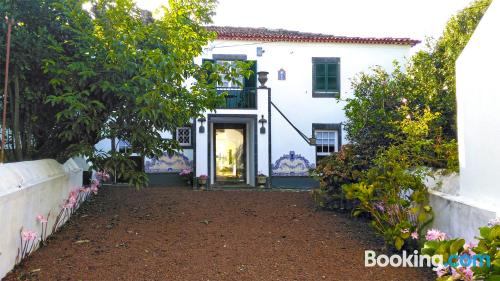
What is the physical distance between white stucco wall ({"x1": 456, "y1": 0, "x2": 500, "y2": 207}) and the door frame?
27.4 feet

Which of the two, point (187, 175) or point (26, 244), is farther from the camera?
point (187, 175)

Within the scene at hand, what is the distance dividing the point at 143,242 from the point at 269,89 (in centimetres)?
829

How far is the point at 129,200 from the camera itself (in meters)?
8.72

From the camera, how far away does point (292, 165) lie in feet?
44.7

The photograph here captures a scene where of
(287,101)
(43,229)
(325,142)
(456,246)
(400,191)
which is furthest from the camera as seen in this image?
(325,142)

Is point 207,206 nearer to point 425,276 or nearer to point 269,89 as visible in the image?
point 425,276

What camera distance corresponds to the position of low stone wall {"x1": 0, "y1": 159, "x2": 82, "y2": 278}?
3880 millimetres

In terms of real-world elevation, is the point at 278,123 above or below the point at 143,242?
above

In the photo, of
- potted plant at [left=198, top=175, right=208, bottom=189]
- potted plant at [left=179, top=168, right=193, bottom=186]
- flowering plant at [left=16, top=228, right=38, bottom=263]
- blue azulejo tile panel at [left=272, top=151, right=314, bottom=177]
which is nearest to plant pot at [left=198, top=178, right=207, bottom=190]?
potted plant at [left=198, top=175, right=208, bottom=189]

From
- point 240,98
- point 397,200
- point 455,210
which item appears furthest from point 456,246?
point 240,98

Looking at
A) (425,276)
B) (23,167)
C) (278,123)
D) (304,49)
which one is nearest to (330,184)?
(425,276)

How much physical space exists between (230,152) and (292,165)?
2.59 metres

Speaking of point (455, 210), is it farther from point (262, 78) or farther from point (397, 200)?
point (262, 78)

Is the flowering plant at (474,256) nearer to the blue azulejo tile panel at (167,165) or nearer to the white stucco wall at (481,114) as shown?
the white stucco wall at (481,114)
